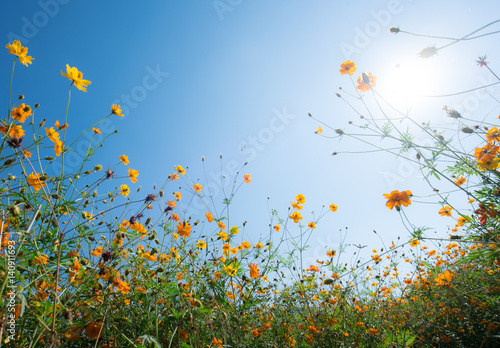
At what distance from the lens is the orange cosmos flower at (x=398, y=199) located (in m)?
1.82

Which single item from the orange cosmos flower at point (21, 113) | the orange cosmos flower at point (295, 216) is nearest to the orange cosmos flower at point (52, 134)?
the orange cosmos flower at point (21, 113)

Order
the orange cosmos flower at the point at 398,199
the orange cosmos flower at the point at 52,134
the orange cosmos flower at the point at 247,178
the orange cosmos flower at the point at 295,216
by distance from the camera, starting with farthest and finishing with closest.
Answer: the orange cosmos flower at the point at 247,178 → the orange cosmos flower at the point at 295,216 → the orange cosmos flower at the point at 52,134 → the orange cosmos flower at the point at 398,199

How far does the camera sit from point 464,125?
1761 mm

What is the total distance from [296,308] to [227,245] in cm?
99

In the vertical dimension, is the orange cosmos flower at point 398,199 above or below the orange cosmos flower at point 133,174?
below

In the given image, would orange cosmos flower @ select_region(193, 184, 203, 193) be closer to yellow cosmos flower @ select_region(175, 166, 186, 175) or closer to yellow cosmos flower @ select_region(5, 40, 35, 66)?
yellow cosmos flower @ select_region(175, 166, 186, 175)

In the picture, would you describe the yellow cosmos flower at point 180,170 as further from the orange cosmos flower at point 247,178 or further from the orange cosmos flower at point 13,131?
the orange cosmos flower at point 13,131

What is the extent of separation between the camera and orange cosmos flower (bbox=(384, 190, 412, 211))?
182cm

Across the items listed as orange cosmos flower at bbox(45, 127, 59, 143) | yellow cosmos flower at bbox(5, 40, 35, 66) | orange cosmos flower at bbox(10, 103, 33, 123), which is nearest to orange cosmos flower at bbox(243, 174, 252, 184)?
orange cosmos flower at bbox(45, 127, 59, 143)

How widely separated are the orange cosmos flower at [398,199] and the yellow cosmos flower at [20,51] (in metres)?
2.89

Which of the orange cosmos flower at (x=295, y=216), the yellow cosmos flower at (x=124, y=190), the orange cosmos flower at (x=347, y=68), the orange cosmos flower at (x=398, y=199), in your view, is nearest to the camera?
the orange cosmos flower at (x=398, y=199)

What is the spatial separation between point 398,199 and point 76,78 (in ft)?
8.43

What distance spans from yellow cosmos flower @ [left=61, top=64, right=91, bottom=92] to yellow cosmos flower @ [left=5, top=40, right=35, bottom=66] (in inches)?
14.9

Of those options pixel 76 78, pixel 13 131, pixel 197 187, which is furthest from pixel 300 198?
pixel 13 131
